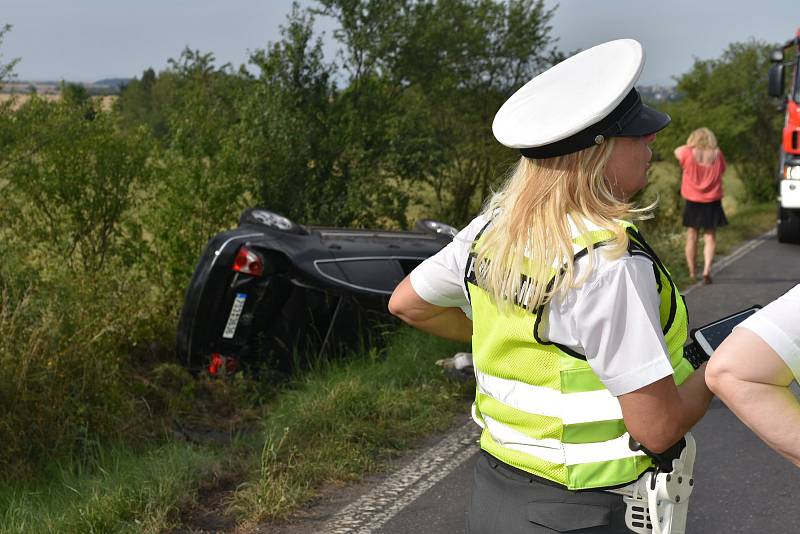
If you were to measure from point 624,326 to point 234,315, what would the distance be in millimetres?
5025

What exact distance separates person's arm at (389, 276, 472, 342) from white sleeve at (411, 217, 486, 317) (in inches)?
1.1

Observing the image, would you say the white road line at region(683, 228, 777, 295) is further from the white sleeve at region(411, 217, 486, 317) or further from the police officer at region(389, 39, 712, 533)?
the police officer at region(389, 39, 712, 533)

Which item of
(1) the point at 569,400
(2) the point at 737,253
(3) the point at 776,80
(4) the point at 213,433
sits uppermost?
(3) the point at 776,80

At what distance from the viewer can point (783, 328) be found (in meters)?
1.84

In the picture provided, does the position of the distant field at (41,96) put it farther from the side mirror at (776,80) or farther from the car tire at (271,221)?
the side mirror at (776,80)

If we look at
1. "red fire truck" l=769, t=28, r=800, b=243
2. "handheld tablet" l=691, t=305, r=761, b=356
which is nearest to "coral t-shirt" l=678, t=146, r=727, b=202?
"red fire truck" l=769, t=28, r=800, b=243

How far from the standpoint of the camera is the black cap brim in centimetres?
216

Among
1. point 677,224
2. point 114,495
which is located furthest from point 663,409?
point 677,224

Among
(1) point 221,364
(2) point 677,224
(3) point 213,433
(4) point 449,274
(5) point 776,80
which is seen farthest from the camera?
(2) point 677,224

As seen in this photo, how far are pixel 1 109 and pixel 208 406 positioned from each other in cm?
255

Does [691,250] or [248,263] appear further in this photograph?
[691,250]

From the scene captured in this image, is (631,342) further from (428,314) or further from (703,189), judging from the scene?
(703,189)

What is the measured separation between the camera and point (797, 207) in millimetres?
13820

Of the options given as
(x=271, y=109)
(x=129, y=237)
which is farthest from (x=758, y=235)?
(x=129, y=237)
